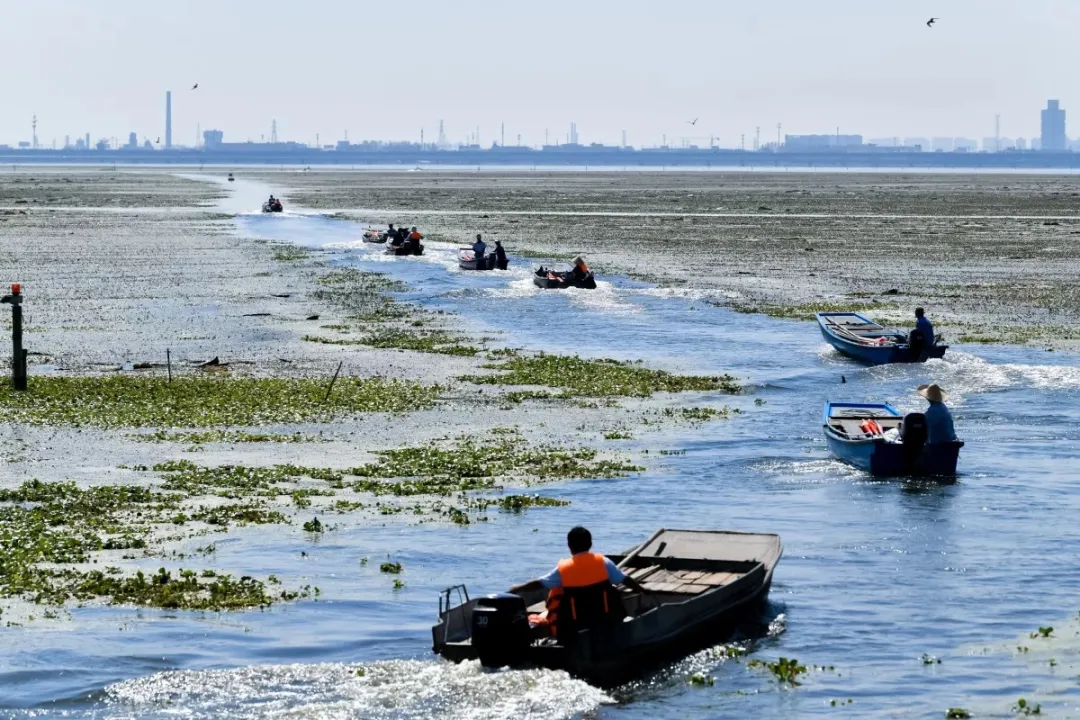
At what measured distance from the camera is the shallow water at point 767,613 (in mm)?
19594

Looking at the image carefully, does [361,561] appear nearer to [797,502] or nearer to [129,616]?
[129,616]

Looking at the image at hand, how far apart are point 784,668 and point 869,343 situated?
93.4ft

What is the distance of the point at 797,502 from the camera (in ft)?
100

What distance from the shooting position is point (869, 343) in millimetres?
48156

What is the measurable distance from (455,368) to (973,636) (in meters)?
26.3

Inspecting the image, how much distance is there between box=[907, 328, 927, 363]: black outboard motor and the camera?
4612 cm

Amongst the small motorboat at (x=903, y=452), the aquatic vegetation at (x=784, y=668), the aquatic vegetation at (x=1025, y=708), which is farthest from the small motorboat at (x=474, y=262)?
the aquatic vegetation at (x=1025, y=708)

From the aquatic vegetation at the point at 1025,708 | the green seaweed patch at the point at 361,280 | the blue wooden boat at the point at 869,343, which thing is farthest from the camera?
the green seaweed patch at the point at 361,280

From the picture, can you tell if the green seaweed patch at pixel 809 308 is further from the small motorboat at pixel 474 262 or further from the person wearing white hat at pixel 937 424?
the person wearing white hat at pixel 937 424

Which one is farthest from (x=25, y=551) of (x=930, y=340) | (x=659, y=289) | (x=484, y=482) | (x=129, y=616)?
(x=659, y=289)

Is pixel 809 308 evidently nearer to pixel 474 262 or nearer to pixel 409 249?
pixel 474 262

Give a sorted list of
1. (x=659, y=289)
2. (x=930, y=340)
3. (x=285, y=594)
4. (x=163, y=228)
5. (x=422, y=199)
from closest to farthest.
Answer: (x=285, y=594) < (x=930, y=340) < (x=659, y=289) < (x=163, y=228) < (x=422, y=199)

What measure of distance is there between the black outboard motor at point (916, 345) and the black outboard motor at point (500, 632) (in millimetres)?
28815

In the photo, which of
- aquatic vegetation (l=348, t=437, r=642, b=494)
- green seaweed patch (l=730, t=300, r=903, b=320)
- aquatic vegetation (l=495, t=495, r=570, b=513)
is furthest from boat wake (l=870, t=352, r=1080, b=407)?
aquatic vegetation (l=495, t=495, r=570, b=513)
